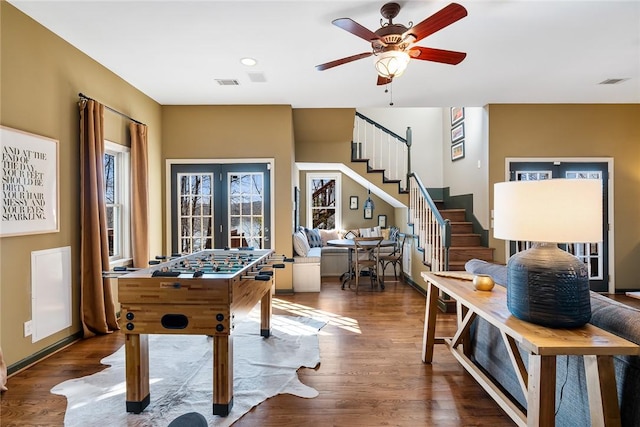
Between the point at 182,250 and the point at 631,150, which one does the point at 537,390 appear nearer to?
the point at 182,250

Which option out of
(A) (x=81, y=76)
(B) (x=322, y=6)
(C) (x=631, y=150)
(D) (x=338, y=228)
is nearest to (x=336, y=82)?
(B) (x=322, y=6)

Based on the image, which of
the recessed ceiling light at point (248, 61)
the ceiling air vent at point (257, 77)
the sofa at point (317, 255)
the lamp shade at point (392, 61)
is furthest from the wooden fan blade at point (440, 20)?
the sofa at point (317, 255)

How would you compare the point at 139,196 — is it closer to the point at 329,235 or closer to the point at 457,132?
the point at 329,235

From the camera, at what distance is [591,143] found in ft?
17.6

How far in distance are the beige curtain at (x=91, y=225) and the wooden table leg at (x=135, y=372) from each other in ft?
5.43

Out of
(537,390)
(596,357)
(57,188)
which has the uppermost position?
(57,188)

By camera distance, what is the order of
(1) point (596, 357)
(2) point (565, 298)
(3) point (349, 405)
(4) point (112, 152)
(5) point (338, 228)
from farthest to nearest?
(5) point (338, 228) < (4) point (112, 152) < (3) point (349, 405) < (2) point (565, 298) < (1) point (596, 357)

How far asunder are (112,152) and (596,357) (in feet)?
16.2

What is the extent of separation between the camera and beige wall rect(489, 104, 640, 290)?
5363 mm

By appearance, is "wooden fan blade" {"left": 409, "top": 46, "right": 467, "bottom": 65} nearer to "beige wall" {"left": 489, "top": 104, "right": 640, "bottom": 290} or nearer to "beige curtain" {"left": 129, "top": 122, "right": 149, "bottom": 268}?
"beige wall" {"left": 489, "top": 104, "right": 640, "bottom": 290}

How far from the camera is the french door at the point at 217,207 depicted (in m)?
5.44

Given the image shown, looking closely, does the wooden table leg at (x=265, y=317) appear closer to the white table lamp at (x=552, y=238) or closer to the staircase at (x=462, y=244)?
the white table lamp at (x=552, y=238)

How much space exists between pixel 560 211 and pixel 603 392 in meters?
0.79

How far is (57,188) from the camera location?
3.17 metres
